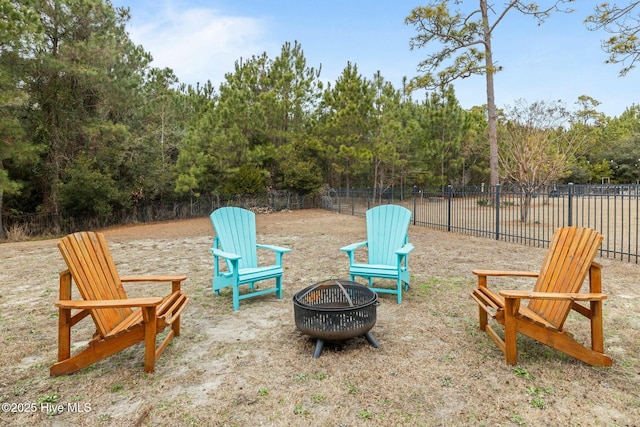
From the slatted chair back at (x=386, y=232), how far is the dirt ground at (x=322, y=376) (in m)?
0.47

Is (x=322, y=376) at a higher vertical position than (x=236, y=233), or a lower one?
lower

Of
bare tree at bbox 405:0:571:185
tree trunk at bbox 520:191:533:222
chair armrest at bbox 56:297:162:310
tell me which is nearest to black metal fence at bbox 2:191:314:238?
bare tree at bbox 405:0:571:185

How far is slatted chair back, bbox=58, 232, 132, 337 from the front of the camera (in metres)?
2.27

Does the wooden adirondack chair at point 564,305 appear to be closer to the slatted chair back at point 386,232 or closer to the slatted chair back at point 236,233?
the slatted chair back at point 386,232

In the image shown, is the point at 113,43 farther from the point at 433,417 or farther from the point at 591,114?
the point at 591,114

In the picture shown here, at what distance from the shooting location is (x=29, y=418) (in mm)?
1924

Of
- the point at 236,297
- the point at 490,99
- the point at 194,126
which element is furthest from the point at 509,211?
the point at 194,126

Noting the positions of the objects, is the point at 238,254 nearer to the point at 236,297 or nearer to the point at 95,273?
the point at 236,297

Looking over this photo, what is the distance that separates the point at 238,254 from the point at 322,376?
2090mm

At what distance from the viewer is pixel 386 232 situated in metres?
4.29

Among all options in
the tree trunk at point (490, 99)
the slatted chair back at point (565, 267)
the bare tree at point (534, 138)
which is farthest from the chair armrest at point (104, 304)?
the bare tree at point (534, 138)

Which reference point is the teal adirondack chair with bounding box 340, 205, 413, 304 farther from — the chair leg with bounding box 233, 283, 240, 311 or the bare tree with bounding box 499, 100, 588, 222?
the bare tree with bounding box 499, 100, 588, 222

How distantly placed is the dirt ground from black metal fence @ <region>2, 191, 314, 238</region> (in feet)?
40.1

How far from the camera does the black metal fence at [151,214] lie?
45.5 ft
